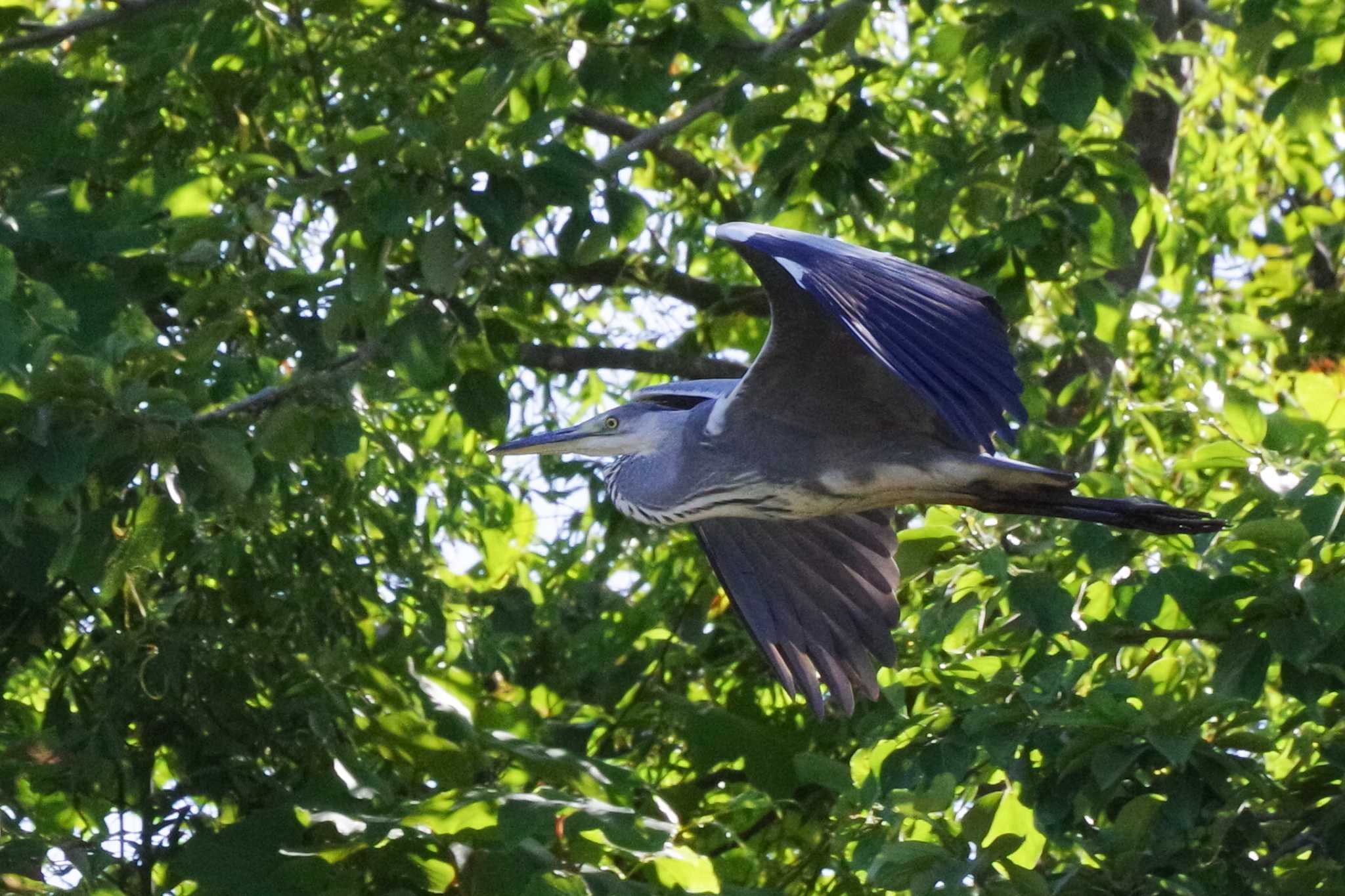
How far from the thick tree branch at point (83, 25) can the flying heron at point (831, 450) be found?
1.54 meters

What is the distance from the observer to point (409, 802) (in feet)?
13.9

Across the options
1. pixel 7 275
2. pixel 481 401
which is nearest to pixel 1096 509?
pixel 481 401

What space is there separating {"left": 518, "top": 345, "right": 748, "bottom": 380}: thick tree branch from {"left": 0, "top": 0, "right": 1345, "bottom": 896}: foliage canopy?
0.06ft

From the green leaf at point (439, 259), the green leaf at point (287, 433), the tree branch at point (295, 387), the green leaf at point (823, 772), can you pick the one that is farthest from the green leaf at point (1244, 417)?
the green leaf at point (287, 433)

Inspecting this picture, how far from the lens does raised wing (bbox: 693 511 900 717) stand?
433cm

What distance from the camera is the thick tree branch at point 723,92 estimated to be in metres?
4.58

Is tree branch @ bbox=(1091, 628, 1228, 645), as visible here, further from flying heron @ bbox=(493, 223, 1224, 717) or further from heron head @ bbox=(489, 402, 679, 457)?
heron head @ bbox=(489, 402, 679, 457)

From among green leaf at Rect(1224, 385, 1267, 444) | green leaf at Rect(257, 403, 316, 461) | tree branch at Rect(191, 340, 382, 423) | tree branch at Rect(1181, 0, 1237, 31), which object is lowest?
green leaf at Rect(1224, 385, 1267, 444)

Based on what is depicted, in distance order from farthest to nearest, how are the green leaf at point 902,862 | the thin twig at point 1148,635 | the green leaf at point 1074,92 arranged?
the green leaf at point 1074,92, the thin twig at point 1148,635, the green leaf at point 902,862

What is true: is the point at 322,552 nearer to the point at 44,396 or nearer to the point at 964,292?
the point at 44,396

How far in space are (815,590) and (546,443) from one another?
2.54ft

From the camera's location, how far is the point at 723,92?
193 inches

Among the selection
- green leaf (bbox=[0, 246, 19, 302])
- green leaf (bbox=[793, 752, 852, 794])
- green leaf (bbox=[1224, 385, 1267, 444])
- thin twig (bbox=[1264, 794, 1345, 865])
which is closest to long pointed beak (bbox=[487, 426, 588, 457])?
green leaf (bbox=[793, 752, 852, 794])

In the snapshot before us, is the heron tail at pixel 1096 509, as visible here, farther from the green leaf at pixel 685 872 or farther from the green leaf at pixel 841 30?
the green leaf at pixel 841 30
